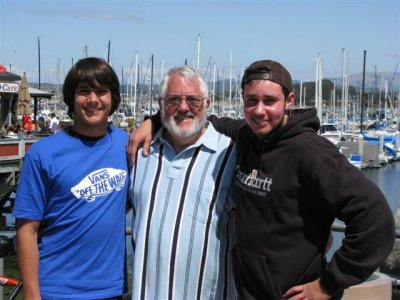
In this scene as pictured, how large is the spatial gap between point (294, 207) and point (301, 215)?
0.05m

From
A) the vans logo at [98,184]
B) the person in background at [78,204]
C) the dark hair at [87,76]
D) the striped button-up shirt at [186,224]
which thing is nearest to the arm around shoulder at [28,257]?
the person in background at [78,204]

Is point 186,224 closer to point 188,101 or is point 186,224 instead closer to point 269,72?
point 188,101

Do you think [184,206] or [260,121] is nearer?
[260,121]

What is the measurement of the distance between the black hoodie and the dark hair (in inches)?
33.6

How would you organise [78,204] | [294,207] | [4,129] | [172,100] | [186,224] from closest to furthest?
1. [294,207]
2. [78,204]
3. [186,224]
4. [172,100]
5. [4,129]

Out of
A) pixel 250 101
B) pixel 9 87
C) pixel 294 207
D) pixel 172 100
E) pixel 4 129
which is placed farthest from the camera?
pixel 4 129

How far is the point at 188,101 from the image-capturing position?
327 centimetres

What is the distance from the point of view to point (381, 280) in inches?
163

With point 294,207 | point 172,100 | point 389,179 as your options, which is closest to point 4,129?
point 172,100

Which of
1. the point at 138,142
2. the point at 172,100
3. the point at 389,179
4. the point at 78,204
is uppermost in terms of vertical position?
the point at 172,100

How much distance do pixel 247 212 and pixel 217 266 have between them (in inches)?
16.4

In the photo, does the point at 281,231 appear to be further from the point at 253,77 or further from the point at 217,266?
the point at 253,77

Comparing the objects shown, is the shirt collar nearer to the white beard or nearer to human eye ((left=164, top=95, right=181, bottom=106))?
the white beard

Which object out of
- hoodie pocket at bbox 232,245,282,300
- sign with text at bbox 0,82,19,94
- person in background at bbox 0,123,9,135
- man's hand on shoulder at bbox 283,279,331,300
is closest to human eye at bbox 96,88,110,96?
hoodie pocket at bbox 232,245,282,300
